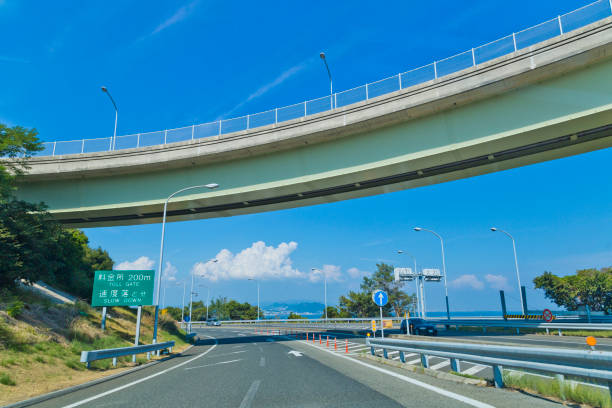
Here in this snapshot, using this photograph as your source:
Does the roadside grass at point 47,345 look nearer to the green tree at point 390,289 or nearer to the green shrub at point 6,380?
the green shrub at point 6,380

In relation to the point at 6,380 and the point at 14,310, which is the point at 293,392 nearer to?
the point at 6,380

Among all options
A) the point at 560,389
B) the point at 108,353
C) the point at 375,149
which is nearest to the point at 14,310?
the point at 108,353

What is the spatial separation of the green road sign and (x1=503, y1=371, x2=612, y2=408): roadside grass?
17163mm

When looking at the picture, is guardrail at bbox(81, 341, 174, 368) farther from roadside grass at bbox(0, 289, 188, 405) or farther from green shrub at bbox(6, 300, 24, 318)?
green shrub at bbox(6, 300, 24, 318)

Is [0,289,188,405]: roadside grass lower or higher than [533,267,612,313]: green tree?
lower

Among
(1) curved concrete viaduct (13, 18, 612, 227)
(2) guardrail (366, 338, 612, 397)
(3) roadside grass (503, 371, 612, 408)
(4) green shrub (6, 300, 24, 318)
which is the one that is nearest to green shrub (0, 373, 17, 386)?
(4) green shrub (6, 300, 24, 318)

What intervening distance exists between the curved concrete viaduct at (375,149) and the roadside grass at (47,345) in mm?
6308

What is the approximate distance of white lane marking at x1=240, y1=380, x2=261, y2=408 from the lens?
6742 mm

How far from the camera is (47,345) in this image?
546 inches

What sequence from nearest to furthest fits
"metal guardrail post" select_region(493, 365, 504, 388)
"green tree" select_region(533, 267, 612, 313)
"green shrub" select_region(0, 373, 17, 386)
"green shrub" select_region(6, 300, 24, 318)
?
"metal guardrail post" select_region(493, 365, 504, 388) → "green shrub" select_region(0, 373, 17, 386) → "green shrub" select_region(6, 300, 24, 318) → "green tree" select_region(533, 267, 612, 313)

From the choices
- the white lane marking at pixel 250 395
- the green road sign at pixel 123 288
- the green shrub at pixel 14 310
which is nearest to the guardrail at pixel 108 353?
the green road sign at pixel 123 288

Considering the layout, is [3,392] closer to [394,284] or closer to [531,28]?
[531,28]

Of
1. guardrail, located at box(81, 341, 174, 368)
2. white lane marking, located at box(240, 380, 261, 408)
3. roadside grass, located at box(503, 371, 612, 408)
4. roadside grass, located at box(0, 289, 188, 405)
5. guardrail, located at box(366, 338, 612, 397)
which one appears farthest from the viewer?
guardrail, located at box(81, 341, 174, 368)

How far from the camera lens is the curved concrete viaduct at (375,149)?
1416cm
